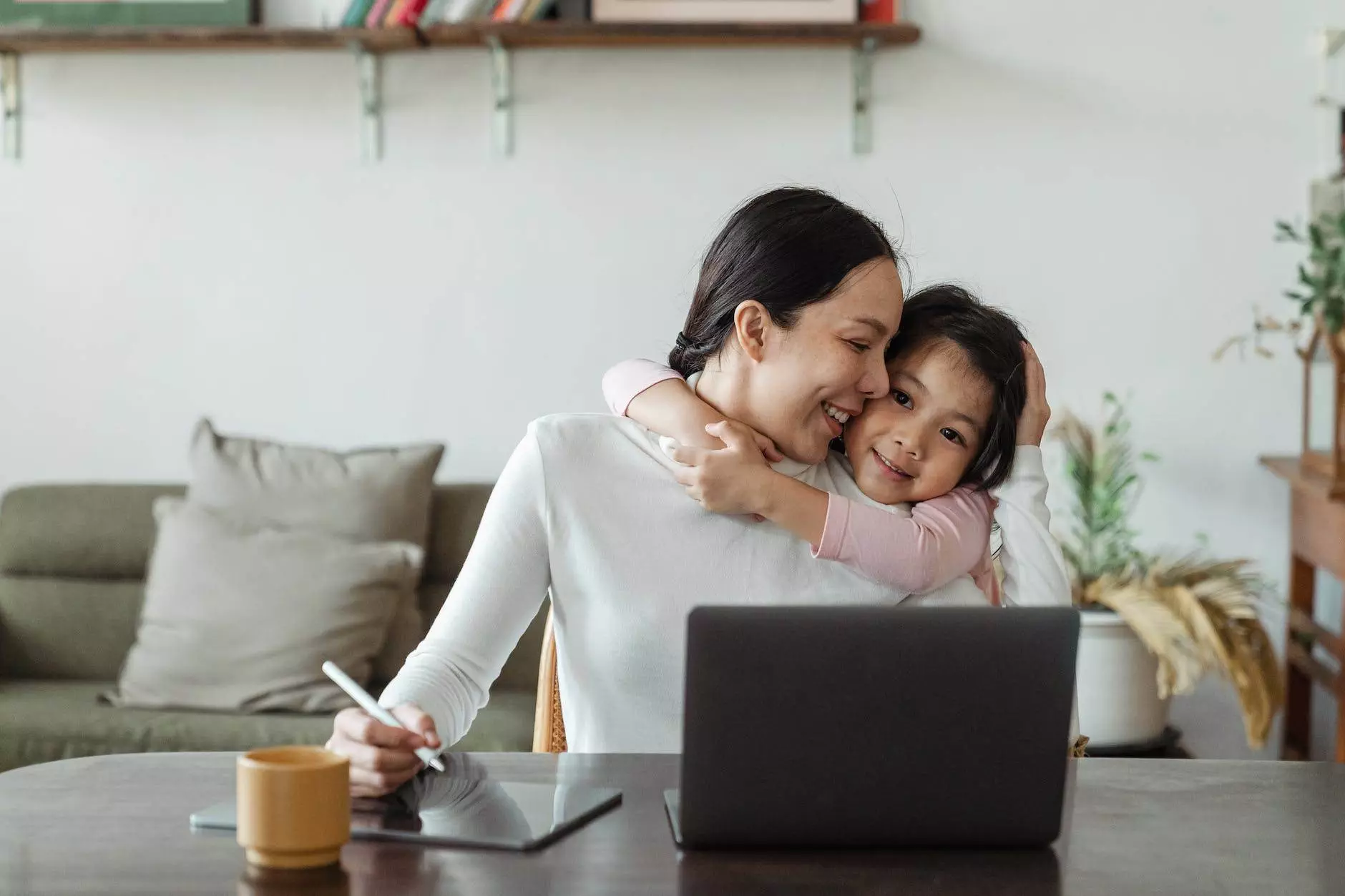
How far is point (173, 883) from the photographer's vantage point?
0.86 metres

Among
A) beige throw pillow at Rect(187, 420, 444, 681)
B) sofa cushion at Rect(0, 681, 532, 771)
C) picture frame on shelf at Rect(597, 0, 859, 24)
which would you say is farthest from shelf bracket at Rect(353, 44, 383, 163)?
sofa cushion at Rect(0, 681, 532, 771)

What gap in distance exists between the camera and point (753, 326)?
144cm

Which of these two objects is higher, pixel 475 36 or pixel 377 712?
pixel 475 36

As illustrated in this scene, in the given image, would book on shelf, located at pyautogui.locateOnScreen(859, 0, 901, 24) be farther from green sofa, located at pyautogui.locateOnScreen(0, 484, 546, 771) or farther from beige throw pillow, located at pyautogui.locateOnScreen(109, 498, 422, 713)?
beige throw pillow, located at pyautogui.locateOnScreen(109, 498, 422, 713)

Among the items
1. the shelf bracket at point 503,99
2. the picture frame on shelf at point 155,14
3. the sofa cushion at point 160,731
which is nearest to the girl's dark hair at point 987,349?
the sofa cushion at point 160,731

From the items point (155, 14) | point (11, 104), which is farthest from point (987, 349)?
point (11, 104)

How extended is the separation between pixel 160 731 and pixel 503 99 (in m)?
1.50

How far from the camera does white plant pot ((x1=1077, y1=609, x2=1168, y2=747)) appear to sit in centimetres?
268

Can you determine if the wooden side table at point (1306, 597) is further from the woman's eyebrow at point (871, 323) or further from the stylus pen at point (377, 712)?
the stylus pen at point (377, 712)

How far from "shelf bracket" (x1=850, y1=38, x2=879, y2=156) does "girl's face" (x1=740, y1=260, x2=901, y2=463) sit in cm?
165

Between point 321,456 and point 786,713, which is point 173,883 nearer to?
point 786,713

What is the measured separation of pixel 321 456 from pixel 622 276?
77 centimetres

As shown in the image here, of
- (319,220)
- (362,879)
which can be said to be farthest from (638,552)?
(319,220)

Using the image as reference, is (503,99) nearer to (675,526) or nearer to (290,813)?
Result: (675,526)
